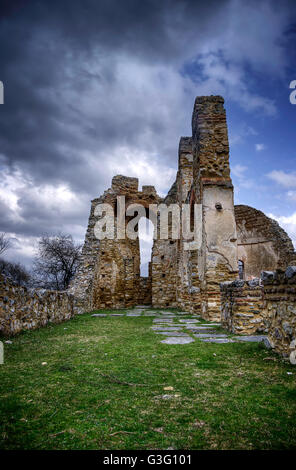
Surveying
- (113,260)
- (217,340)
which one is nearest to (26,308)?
(217,340)

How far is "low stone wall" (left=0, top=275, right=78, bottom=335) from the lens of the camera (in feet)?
14.2

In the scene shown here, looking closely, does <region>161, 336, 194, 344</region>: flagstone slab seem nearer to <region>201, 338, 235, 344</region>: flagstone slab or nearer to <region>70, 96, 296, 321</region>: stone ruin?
<region>201, 338, 235, 344</region>: flagstone slab

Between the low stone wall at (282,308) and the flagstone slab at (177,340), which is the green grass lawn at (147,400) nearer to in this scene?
the low stone wall at (282,308)

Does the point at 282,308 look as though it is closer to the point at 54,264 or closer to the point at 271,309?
the point at 271,309

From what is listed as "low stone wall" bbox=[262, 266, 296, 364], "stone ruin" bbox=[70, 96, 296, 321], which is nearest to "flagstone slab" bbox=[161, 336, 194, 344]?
"low stone wall" bbox=[262, 266, 296, 364]

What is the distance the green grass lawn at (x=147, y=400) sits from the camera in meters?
1.44

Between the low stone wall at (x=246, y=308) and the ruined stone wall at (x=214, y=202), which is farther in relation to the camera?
the ruined stone wall at (x=214, y=202)

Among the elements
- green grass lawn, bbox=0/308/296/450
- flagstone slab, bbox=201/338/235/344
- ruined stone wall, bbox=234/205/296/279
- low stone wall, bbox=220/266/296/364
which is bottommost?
flagstone slab, bbox=201/338/235/344

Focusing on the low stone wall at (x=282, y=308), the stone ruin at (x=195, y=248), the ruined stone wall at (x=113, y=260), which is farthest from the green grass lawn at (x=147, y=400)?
the ruined stone wall at (x=113, y=260)

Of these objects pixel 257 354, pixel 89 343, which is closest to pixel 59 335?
pixel 89 343

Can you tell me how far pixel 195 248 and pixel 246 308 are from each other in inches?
191

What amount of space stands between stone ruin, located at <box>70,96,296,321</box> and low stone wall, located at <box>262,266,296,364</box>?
374cm

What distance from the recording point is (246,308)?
484cm

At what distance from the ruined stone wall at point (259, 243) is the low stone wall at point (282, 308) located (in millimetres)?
15156
